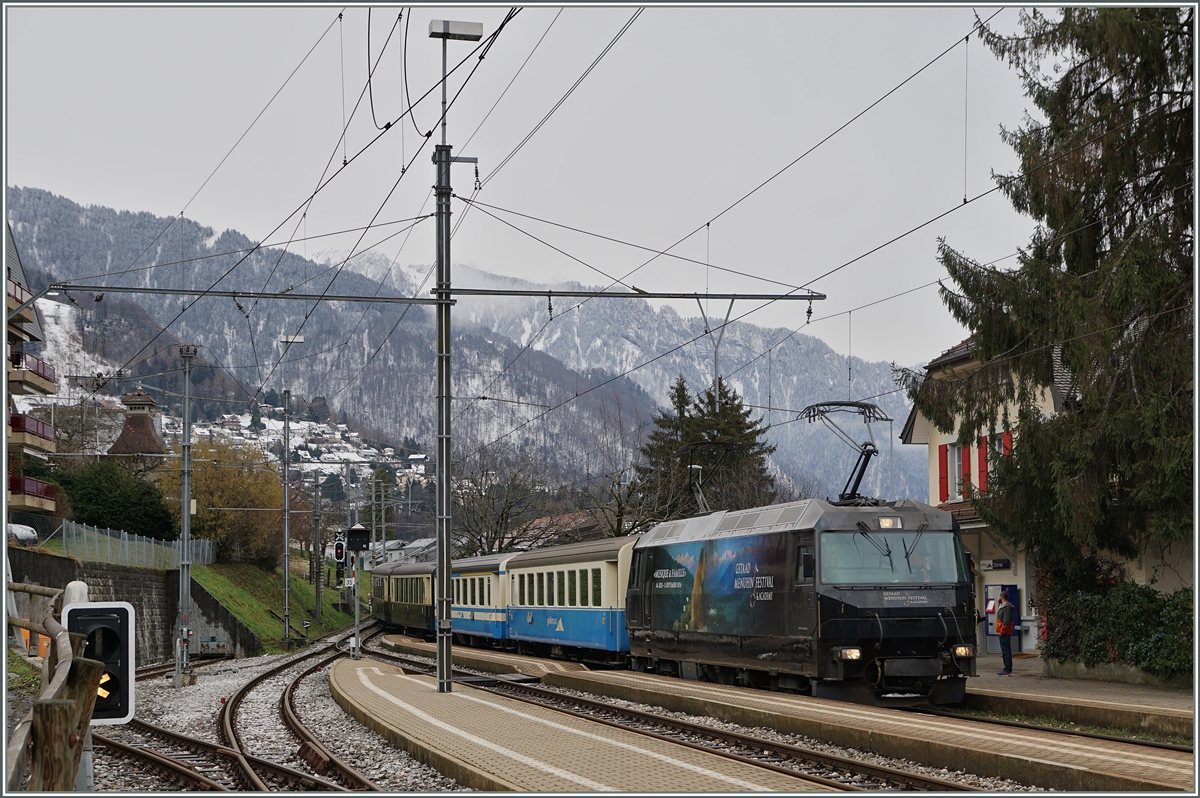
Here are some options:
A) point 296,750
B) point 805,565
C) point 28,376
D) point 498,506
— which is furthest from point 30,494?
point 805,565

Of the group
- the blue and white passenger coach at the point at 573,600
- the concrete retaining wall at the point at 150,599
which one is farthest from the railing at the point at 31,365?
the blue and white passenger coach at the point at 573,600

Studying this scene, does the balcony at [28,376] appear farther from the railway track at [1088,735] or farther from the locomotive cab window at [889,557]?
the railway track at [1088,735]

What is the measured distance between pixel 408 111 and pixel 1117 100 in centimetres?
1100

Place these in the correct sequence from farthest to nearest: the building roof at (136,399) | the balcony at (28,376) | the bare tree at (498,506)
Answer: the building roof at (136,399) → the bare tree at (498,506) → the balcony at (28,376)

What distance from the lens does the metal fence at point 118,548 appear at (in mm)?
44312

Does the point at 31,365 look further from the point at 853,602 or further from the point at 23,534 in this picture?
the point at 853,602

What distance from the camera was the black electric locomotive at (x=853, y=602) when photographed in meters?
18.2

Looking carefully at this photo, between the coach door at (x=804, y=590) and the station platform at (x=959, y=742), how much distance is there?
103cm

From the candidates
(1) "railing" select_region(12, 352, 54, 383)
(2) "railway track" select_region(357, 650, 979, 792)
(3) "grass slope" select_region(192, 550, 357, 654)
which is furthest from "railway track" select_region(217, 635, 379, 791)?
(3) "grass slope" select_region(192, 550, 357, 654)

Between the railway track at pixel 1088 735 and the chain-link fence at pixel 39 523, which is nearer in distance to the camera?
the railway track at pixel 1088 735

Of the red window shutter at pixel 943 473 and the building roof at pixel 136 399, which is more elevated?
the building roof at pixel 136 399

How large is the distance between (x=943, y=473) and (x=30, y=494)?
35196mm

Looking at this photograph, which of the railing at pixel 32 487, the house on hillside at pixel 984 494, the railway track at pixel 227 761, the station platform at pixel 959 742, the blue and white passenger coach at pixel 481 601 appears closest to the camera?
the station platform at pixel 959 742

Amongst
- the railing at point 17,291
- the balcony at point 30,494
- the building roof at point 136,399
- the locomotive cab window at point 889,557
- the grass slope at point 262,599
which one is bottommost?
the grass slope at point 262,599
